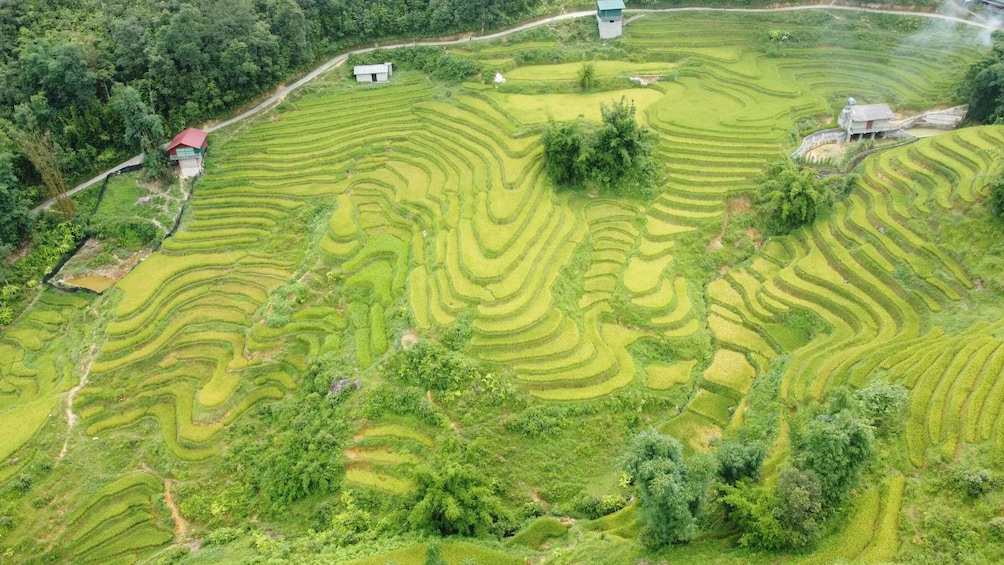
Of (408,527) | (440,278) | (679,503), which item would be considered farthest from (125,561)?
(679,503)

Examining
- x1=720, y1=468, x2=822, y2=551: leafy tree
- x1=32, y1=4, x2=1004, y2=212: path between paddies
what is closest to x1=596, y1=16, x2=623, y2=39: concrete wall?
x1=32, y1=4, x2=1004, y2=212: path between paddies

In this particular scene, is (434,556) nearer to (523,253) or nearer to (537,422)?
(537,422)

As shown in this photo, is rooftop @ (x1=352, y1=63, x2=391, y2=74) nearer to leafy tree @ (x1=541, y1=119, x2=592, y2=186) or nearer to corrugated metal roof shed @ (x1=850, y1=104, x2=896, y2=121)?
leafy tree @ (x1=541, y1=119, x2=592, y2=186)

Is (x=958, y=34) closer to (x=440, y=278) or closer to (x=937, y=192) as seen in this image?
(x=937, y=192)

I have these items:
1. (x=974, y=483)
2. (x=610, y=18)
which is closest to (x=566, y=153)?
(x=610, y=18)

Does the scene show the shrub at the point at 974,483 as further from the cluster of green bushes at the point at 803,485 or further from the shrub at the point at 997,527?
the cluster of green bushes at the point at 803,485
